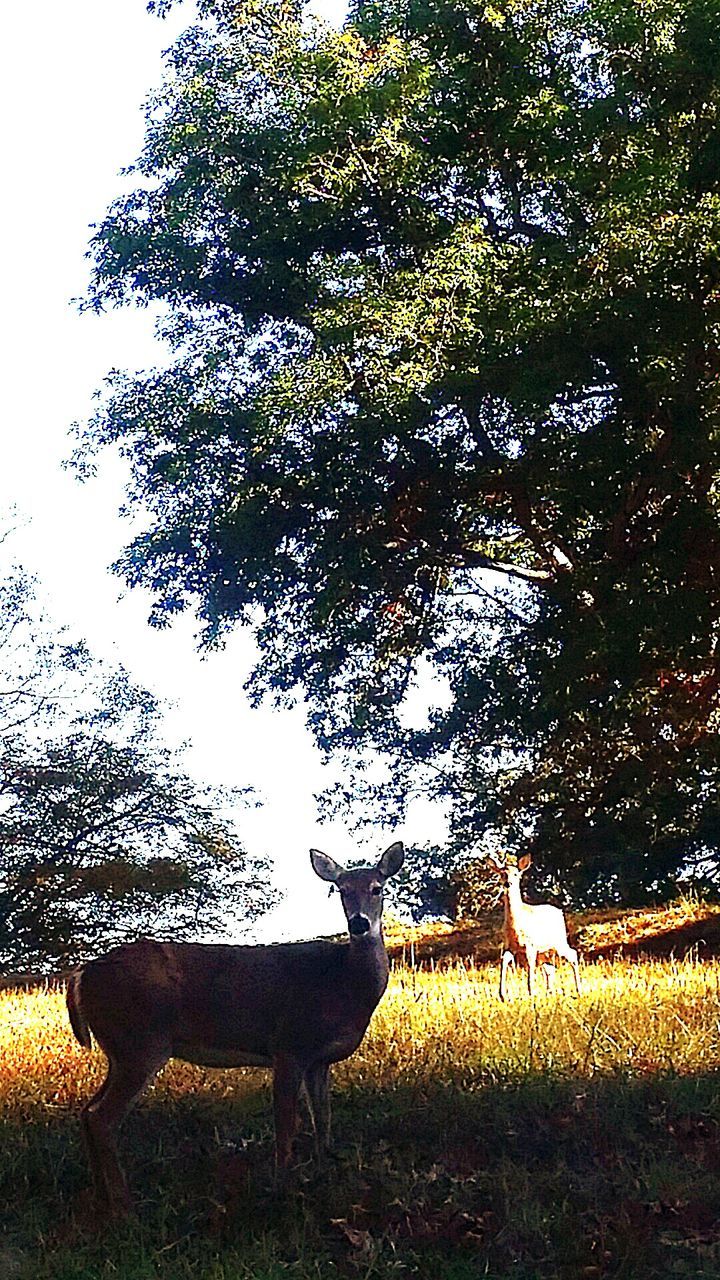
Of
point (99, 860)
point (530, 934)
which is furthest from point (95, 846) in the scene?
point (530, 934)

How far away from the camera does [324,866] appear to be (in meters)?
8.45

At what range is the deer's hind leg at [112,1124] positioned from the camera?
24.7ft

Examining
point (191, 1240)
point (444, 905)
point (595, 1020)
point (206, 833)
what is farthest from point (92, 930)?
point (191, 1240)

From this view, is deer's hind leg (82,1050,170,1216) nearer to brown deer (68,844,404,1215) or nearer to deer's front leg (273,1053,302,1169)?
brown deer (68,844,404,1215)

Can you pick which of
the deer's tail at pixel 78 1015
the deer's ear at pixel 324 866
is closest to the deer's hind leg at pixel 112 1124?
the deer's tail at pixel 78 1015

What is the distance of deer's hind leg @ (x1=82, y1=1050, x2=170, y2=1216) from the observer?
754 centimetres

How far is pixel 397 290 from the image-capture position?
17.3 metres

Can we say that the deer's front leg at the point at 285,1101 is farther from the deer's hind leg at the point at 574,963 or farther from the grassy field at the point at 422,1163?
the deer's hind leg at the point at 574,963

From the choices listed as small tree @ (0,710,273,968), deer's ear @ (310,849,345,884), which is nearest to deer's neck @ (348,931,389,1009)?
deer's ear @ (310,849,345,884)

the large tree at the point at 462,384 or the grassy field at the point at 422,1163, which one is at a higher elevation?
the large tree at the point at 462,384

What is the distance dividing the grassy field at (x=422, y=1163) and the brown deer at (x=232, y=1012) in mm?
325

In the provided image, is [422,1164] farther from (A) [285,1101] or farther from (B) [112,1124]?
(B) [112,1124]

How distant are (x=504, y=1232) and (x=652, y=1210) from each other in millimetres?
726

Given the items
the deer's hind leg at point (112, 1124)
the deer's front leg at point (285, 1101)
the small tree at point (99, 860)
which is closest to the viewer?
the deer's hind leg at point (112, 1124)
